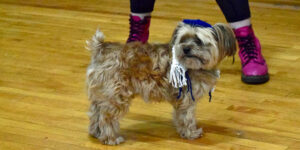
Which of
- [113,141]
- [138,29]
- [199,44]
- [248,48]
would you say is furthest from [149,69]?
[248,48]

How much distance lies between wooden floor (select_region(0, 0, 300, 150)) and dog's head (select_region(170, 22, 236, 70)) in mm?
318

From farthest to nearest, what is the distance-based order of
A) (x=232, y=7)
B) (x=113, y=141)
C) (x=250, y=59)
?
(x=250, y=59) < (x=232, y=7) < (x=113, y=141)

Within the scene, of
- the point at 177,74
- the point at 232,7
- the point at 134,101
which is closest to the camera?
the point at 177,74

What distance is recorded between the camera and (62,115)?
234 centimetres

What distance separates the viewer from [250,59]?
274 centimetres

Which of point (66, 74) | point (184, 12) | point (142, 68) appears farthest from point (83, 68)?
point (184, 12)

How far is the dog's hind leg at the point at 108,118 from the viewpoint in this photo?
203 centimetres

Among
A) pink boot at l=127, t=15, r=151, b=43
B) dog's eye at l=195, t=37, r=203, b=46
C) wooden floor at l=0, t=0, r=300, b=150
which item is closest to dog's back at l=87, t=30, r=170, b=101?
dog's eye at l=195, t=37, r=203, b=46

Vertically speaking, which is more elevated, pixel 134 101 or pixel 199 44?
pixel 199 44

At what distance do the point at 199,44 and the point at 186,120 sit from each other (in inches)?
11.9

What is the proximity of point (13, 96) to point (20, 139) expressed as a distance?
468 millimetres

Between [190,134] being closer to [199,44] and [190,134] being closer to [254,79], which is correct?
[199,44]

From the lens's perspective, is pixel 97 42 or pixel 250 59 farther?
pixel 250 59

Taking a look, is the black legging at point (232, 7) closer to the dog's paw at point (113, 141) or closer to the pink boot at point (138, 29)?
the pink boot at point (138, 29)
